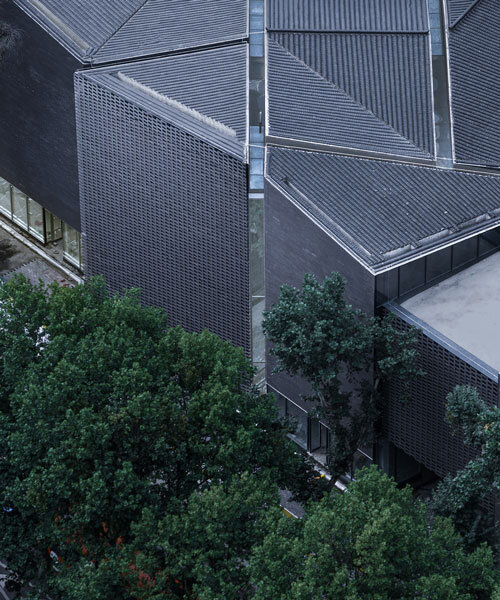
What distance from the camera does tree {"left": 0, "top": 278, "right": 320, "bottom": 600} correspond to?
45.9 m

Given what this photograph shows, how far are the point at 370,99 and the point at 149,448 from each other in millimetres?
19777

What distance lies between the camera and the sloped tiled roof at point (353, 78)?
192 ft

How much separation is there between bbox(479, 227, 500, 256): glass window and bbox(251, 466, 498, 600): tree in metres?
15.3

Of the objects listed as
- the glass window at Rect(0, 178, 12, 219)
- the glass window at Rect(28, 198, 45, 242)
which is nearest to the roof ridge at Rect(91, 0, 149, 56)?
the glass window at Rect(28, 198, 45, 242)

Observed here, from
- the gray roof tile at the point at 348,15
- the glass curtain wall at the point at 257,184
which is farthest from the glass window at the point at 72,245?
the gray roof tile at the point at 348,15

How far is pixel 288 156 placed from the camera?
57.8 meters

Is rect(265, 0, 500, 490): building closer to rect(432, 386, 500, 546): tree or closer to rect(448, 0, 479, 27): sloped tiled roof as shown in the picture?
rect(448, 0, 479, 27): sloped tiled roof

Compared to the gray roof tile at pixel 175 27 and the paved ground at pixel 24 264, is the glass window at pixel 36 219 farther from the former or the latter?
the gray roof tile at pixel 175 27

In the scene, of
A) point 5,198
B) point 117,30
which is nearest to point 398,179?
point 117,30

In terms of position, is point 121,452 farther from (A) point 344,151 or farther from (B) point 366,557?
(A) point 344,151

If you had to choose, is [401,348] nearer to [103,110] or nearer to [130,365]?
[130,365]

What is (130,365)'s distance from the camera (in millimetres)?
50312

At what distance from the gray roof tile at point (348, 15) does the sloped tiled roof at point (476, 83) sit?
1996mm

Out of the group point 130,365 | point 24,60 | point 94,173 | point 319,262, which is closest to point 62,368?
point 130,365
